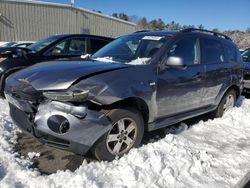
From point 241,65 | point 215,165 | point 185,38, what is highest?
point 185,38

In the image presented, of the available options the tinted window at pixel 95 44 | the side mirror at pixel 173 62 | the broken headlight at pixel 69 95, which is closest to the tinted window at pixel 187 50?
the side mirror at pixel 173 62

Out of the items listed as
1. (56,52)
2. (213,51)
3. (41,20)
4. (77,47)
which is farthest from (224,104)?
(41,20)

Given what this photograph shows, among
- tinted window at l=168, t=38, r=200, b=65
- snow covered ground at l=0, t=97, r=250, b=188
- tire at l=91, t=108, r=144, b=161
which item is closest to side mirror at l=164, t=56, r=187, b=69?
tinted window at l=168, t=38, r=200, b=65

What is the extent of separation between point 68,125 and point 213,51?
3.50m

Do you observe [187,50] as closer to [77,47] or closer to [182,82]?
[182,82]

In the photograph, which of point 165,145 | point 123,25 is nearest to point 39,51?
point 165,145

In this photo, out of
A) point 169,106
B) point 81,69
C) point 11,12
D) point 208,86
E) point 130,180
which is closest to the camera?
point 130,180

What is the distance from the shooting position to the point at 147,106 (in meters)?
4.23

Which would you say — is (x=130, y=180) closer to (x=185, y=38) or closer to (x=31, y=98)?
(x=31, y=98)

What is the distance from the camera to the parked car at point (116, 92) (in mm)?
3502

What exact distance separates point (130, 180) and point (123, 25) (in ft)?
107

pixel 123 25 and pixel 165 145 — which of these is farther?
pixel 123 25

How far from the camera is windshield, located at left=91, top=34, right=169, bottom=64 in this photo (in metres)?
4.57

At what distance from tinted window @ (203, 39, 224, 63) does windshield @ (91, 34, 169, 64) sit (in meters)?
1.16
